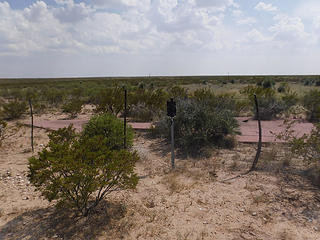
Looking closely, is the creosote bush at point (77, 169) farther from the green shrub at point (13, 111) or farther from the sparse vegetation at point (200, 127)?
the green shrub at point (13, 111)

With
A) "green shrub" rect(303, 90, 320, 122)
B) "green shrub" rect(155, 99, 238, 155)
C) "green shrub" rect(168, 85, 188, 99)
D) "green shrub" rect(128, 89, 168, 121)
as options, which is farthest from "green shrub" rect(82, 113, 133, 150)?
"green shrub" rect(303, 90, 320, 122)

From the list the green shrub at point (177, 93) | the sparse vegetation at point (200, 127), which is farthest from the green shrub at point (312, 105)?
the green shrub at point (177, 93)

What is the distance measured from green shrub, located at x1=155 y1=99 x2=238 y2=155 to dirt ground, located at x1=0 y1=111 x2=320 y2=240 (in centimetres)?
115

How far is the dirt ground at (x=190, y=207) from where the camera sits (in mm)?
3623

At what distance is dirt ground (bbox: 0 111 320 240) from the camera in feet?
11.9

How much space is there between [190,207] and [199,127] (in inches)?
147

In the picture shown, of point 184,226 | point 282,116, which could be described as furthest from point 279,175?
point 282,116

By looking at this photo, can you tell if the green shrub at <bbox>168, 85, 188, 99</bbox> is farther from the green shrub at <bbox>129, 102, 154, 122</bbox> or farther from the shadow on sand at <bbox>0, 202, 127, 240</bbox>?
the shadow on sand at <bbox>0, 202, 127, 240</bbox>

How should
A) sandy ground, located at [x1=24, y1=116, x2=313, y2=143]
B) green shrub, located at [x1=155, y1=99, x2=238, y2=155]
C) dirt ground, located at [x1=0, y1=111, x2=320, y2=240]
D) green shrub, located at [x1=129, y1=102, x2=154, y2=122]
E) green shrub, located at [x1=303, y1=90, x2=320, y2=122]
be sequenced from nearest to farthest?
1. dirt ground, located at [x1=0, y1=111, x2=320, y2=240]
2. green shrub, located at [x1=155, y1=99, x2=238, y2=155]
3. sandy ground, located at [x1=24, y1=116, x2=313, y2=143]
4. green shrub, located at [x1=303, y1=90, x2=320, y2=122]
5. green shrub, located at [x1=129, y1=102, x2=154, y2=122]

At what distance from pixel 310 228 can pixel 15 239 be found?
415 cm

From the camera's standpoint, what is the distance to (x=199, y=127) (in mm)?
7762

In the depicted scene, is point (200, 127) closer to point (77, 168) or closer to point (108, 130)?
point (108, 130)

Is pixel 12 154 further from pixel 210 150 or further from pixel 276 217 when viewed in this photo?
pixel 276 217

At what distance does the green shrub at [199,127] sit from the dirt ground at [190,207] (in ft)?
3.78
